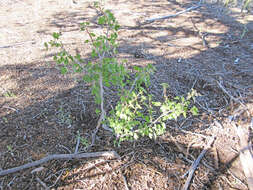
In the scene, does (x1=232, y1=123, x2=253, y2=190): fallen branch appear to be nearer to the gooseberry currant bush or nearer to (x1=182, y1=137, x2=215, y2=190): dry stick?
(x1=182, y1=137, x2=215, y2=190): dry stick

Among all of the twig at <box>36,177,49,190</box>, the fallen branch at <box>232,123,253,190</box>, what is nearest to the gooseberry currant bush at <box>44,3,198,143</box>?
the twig at <box>36,177,49,190</box>

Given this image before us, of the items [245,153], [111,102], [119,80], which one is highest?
[119,80]

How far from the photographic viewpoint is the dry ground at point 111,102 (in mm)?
1881

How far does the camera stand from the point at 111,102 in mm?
A: 2811

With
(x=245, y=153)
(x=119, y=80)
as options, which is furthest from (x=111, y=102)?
(x=245, y=153)

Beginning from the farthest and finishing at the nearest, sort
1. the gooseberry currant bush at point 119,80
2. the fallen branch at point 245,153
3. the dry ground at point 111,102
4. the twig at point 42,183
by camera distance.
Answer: the fallen branch at point 245,153
the dry ground at point 111,102
the twig at point 42,183
the gooseberry currant bush at point 119,80

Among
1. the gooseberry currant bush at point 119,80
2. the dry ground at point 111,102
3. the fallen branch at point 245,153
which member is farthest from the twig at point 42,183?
the fallen branch at point 245,153

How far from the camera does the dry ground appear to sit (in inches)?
74.0

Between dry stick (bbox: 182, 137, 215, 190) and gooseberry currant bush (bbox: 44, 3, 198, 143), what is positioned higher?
Result: gooseberry currant bush (bbox: 44, 3, 198, 143)

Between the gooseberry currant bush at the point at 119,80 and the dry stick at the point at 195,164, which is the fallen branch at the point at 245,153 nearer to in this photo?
the dry stick at the point at 195,164

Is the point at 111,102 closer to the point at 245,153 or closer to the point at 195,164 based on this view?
the point at 195,164

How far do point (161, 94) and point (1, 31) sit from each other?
5333 mm

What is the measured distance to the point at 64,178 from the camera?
1808 mm

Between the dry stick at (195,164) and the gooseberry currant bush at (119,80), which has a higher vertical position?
the gooseberry currant bush at (119,80)
